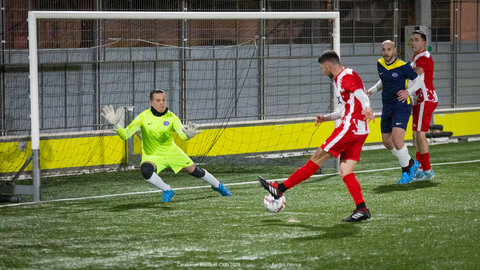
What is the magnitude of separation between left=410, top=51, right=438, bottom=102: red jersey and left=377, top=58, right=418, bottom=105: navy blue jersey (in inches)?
Answer: 20.1

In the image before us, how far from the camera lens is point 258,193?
9.91m

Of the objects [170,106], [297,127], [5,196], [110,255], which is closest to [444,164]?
[297,127]

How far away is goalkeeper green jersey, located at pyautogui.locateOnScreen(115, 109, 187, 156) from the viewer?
942 cm

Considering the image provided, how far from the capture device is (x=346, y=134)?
7.87 metres

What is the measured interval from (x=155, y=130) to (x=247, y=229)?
230 cm

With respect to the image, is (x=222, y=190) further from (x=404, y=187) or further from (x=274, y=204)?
(x=404, y=187)

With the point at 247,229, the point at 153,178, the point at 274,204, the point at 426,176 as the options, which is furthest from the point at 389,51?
the point at 247,229

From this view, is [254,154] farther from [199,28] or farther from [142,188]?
[142,188]

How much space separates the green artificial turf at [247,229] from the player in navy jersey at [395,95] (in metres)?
0.49

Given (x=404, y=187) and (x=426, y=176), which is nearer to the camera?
(x=404, y=187)

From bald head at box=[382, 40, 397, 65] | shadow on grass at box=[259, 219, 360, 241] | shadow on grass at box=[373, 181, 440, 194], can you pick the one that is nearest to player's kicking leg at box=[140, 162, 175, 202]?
shadow on grass at box=[259, 219, 360, 241]

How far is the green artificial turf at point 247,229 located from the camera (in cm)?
628

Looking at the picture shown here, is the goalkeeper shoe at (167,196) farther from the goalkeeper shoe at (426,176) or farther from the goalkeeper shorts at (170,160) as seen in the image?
the goalkeeper shoe at (426,176)

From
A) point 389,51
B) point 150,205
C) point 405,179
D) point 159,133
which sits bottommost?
point 150,205
